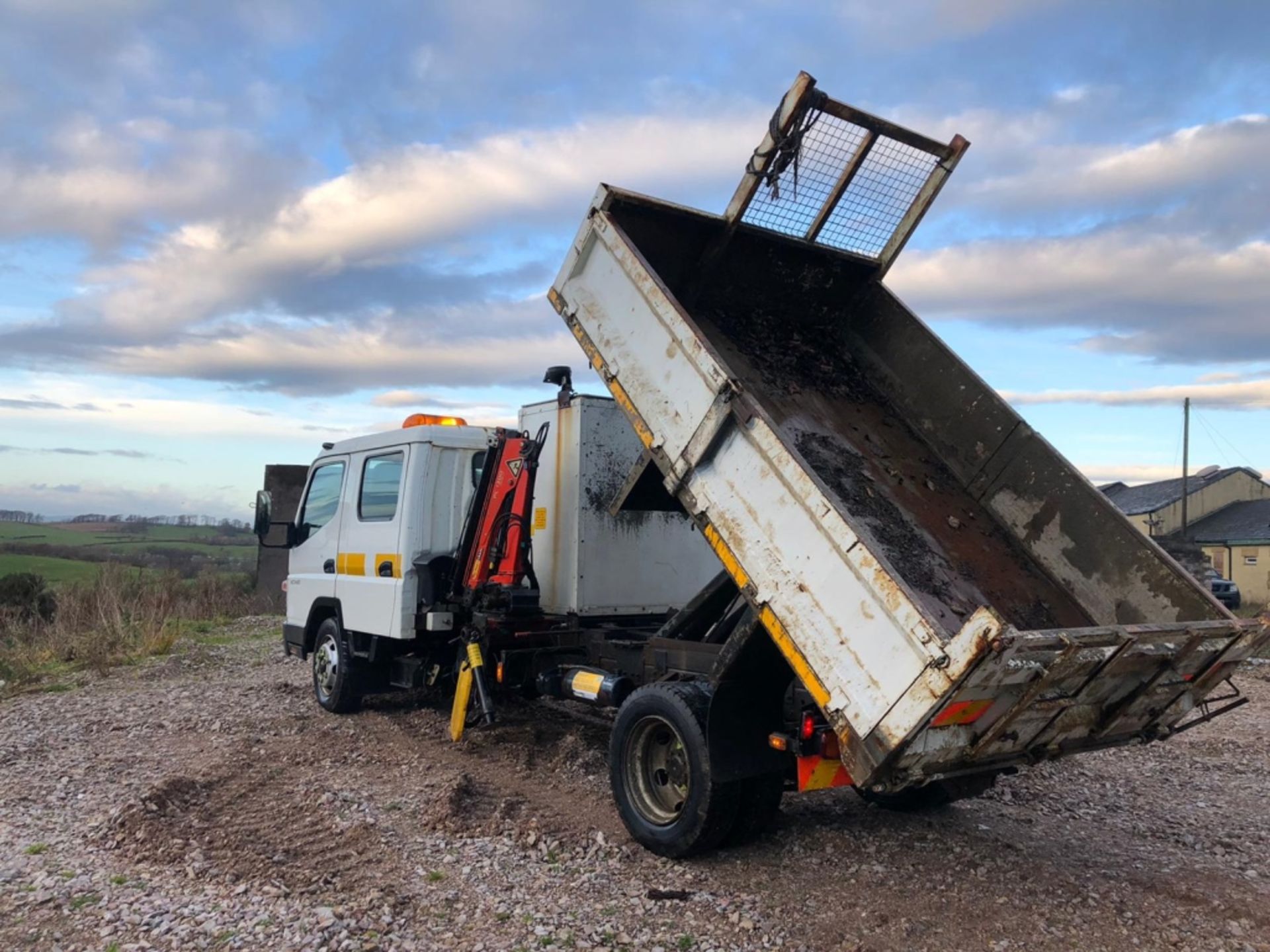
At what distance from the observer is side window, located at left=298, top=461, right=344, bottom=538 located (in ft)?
28.3

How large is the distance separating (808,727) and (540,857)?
5.32 ft

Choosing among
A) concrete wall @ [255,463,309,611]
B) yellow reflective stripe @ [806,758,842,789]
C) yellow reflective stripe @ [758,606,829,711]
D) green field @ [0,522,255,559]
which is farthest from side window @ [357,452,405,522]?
green field @ [0,522,255,559]

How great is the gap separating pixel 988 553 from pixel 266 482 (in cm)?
2031

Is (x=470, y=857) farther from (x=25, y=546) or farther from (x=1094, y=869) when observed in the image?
(x=25, y=546)

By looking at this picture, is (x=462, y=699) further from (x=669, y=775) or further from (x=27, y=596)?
(x=27, y=596)

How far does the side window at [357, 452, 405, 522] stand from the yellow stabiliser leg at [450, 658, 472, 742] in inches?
60.1

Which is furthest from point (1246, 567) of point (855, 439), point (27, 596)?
point (27, 596)

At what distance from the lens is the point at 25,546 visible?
33.1 meters

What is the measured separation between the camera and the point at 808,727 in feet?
14.6

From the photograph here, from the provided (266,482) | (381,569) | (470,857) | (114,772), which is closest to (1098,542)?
(470,857)

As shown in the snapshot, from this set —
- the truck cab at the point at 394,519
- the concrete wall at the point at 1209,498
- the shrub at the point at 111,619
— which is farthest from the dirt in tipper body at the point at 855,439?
the concrete wall at the point at 1209,498

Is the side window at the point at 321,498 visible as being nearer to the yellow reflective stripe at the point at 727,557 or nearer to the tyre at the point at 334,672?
the tyre at the point at 334,672

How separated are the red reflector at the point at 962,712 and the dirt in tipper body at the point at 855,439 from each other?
2.16 feet

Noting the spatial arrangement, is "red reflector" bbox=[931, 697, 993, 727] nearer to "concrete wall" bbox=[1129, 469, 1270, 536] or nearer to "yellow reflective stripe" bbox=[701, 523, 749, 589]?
"yellow reflective stripe" bbox=[701, 523, 749, 589]
